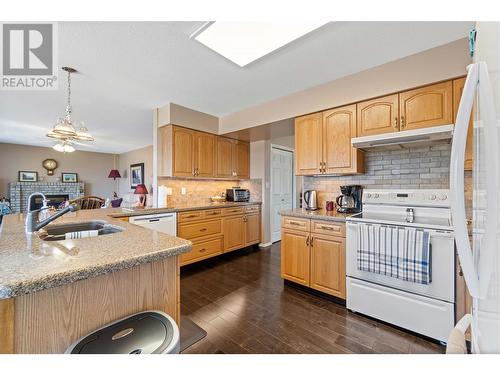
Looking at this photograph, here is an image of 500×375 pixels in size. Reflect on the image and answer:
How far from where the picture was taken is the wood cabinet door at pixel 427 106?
1878 mm

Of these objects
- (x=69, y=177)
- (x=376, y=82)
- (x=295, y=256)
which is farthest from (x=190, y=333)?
(x=69, y=177)

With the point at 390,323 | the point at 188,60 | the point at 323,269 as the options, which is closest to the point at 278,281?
the point at 323,269

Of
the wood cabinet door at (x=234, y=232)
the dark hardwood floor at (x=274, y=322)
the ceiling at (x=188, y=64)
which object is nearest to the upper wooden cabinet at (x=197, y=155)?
the ceiling at (x=188, y=64)

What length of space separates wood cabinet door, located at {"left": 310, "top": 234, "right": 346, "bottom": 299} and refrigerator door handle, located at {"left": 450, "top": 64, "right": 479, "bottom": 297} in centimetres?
156

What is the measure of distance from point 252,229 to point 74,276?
3.33m

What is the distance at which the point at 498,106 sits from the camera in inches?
21.0

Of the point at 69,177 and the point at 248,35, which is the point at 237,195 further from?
the point at 69,177

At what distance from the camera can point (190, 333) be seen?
5.63ft

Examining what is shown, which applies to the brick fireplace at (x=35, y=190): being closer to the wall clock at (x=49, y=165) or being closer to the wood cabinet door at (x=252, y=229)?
the wall clock at (x=49, y=165)

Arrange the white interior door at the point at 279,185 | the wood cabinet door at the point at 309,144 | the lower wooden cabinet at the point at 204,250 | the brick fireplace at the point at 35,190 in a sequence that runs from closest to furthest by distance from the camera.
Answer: the wood cabinet door at the point at 309,144 → the lower wooden cabinet at the point at 204,250 → the white interior door at the point at 279,185 → the brick fireplace at the point at 35,190

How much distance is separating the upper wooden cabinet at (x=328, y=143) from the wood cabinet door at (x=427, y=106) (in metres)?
0.45

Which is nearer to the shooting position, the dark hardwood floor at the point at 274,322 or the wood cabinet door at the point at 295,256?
the dark hardwood floor at the point at 274,322

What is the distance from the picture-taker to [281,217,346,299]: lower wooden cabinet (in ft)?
6.95

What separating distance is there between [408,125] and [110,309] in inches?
101
